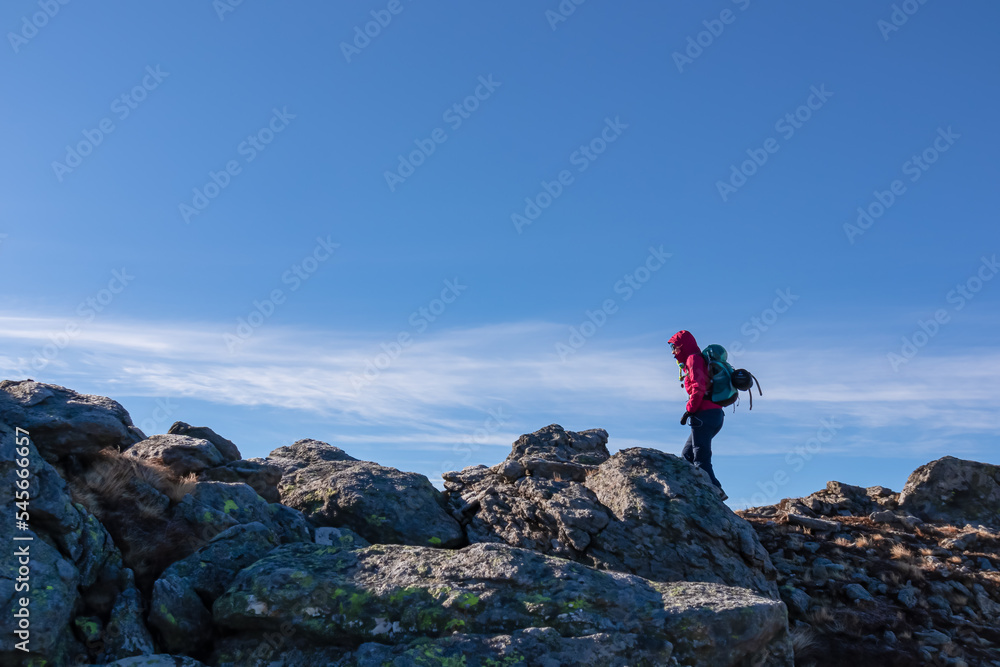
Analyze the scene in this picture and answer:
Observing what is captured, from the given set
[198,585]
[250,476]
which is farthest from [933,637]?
[250,476]

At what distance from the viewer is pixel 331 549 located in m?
12.4

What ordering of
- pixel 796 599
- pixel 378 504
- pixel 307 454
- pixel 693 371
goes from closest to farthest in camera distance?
pixel 378 504, pixel 796 599, pixel 693 371, pixel 307 454

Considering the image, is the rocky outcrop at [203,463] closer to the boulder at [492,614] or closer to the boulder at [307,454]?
the boulder at [307,454]

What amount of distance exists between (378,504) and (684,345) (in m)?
10.5

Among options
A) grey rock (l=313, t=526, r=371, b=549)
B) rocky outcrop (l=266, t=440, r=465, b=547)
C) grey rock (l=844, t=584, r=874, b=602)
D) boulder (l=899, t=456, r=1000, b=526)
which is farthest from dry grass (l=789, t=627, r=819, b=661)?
boulder (l=899, t=456, r=1000, b=526)

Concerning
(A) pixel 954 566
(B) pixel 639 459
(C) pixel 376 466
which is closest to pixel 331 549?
(C) pixel 376 466

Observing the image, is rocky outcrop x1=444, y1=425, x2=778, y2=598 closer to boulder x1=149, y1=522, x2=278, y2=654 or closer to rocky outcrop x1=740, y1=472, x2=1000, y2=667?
rocky outcrop x1=740, y1=472, x2=1000, y2=667

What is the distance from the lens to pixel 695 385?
21.1 m

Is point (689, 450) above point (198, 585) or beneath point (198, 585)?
above

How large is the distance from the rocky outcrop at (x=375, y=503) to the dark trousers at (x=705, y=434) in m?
7.74

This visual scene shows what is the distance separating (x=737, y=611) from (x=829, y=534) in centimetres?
1193

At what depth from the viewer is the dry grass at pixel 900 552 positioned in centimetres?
1947

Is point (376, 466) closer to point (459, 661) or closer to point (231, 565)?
point (231, 565)

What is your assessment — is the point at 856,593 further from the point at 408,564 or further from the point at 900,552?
the point at 408,564
